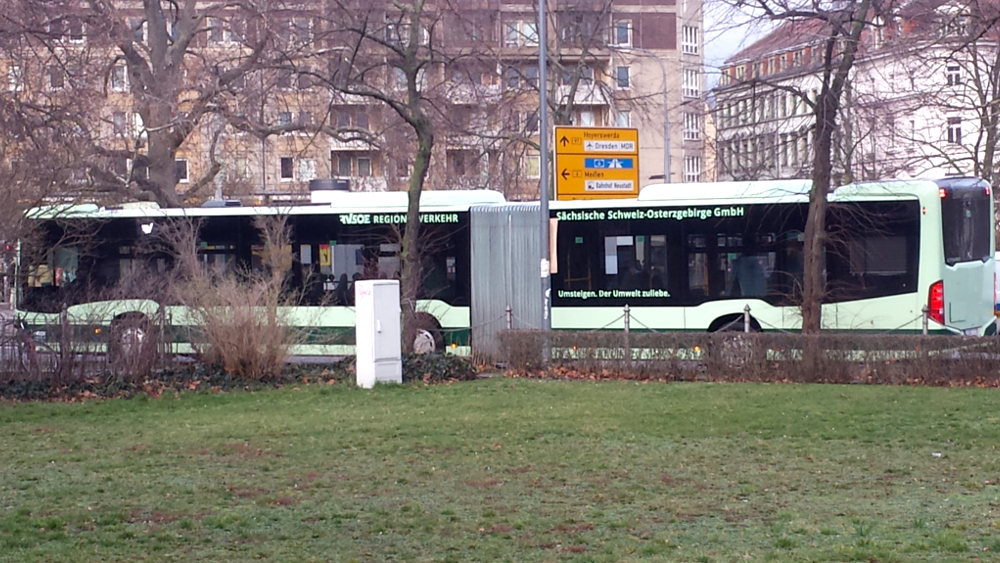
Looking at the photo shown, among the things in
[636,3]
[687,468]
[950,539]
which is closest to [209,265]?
[687,468]

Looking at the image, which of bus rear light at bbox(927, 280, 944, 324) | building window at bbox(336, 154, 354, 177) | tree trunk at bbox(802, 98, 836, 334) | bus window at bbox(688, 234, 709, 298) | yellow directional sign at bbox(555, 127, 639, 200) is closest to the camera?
tree trunk at bbox(802, 98, 836, 334)

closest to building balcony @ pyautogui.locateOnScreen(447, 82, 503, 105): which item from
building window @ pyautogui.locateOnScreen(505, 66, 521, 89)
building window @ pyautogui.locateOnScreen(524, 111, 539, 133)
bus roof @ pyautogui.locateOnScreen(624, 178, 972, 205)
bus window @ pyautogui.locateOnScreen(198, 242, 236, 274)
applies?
building window @ pyautogui.locateOnScreen(505, 66, 521, 89)

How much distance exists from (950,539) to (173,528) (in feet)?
14.8

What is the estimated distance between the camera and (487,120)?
29078 mm

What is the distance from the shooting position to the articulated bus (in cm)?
2164

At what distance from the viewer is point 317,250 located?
880 inches

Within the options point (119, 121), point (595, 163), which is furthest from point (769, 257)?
point (119, 121)

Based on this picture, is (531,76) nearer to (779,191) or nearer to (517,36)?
(517,36)

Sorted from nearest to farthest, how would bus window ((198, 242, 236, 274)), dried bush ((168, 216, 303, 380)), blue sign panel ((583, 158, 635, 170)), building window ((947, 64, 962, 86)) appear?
1. dried bush ((168, 216, 303, 380))
2. blue sign panel ((583, 158, 635, 170))
3. bus window ((198, 242, 236, 274))
4. building window ((947, 64, 962, 86))

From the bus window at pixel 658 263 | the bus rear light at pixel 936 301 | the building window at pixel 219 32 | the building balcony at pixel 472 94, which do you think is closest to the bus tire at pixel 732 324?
the bus window at pixel 658 263

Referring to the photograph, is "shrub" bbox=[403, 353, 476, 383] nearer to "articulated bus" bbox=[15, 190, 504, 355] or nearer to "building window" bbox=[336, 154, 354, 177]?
"articulated bus" bbox=[15, 190, 504, 355]

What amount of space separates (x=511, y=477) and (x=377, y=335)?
704 centimetres

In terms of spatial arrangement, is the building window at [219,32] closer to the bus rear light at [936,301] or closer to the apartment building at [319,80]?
the apartment building at [319,80]

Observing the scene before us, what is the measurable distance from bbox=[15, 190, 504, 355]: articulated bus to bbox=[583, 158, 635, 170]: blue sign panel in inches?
77.0
